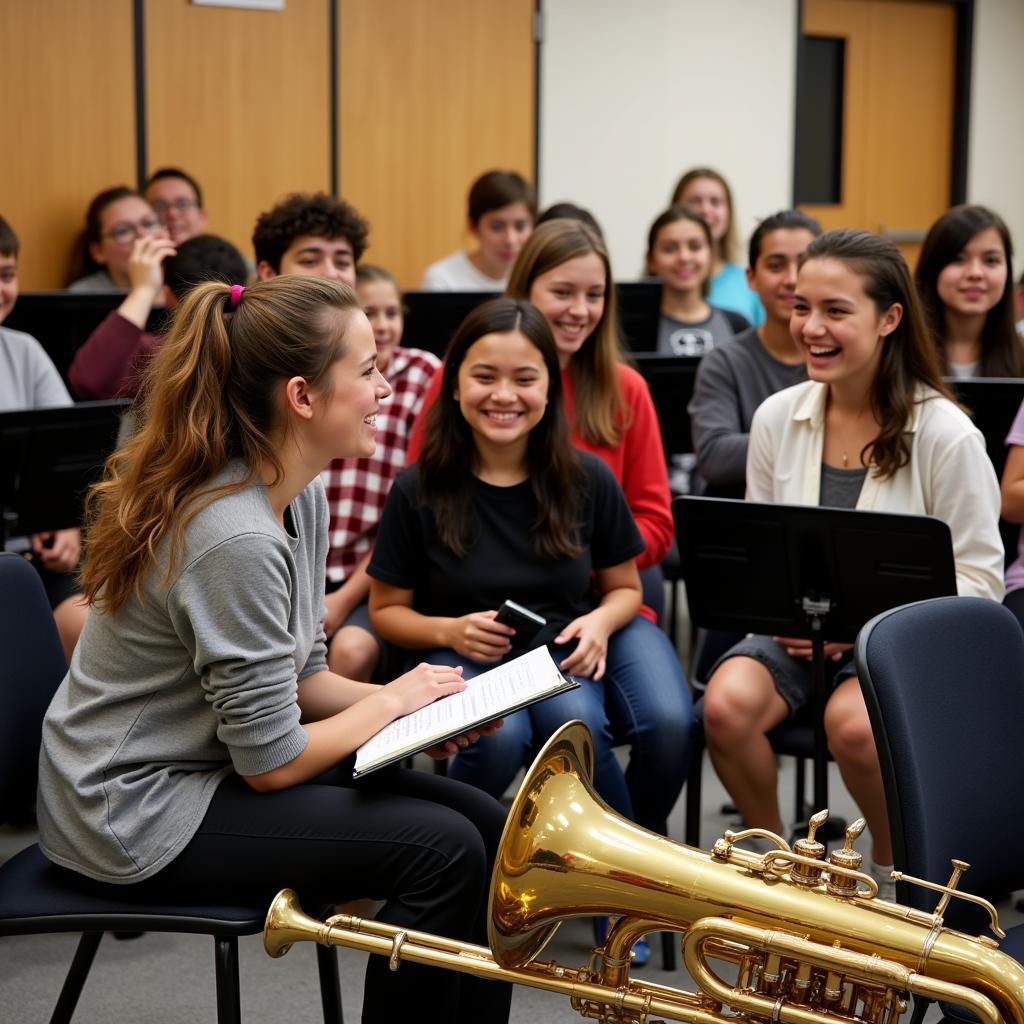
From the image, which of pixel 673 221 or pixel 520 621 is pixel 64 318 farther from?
pixel 673 221

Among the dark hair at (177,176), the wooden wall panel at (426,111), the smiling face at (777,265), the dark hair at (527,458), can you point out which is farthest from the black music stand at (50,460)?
the wooden wall panel at (426,111)

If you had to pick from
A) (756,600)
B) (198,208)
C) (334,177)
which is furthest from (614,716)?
(334,177)

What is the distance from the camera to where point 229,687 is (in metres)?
1.63

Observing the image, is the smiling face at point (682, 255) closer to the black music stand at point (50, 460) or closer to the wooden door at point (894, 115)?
the black music stand at point (50, 460)

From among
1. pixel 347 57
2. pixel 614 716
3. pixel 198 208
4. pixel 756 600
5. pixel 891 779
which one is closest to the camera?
pixel 891 779

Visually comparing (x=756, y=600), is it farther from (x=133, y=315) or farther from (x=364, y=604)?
(x=133, y=315)

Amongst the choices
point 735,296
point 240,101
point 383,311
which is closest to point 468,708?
point 383,311

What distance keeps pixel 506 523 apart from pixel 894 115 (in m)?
5.80

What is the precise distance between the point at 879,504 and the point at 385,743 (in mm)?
1214

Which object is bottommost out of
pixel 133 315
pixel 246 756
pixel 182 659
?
pixel 246 756

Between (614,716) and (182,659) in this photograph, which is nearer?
(182,659)

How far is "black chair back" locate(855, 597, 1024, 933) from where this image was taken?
1.61m

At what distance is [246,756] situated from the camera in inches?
66.2

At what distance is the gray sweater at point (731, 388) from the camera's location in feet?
10.3
